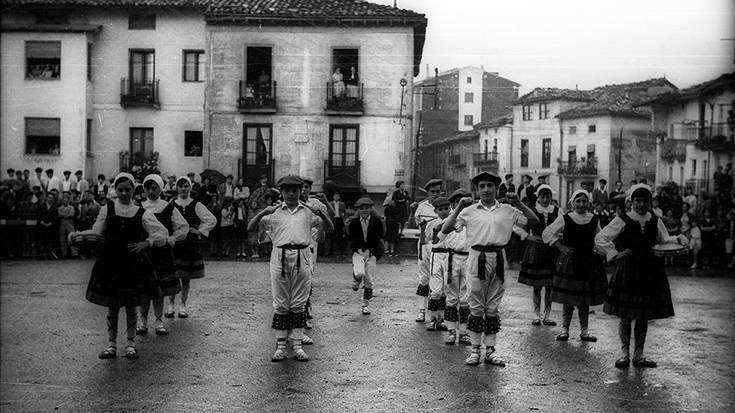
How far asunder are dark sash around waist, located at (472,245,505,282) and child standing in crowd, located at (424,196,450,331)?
2.11 metres

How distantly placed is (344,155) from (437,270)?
20.7m

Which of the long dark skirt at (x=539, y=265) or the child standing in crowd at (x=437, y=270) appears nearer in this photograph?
the child standing in crowd at (x=437, y=270)

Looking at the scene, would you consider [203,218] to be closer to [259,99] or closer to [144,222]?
[144,222]

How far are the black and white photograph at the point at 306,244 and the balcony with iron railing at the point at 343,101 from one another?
0.14 meters

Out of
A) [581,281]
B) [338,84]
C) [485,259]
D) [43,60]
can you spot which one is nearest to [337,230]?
[338,84]

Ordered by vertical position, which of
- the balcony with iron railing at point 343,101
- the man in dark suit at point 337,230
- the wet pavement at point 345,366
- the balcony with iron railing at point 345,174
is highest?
the balcony with iron railing at point 343,101

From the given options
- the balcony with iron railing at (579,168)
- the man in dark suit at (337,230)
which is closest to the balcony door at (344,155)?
the man in dark suit at (337,230)

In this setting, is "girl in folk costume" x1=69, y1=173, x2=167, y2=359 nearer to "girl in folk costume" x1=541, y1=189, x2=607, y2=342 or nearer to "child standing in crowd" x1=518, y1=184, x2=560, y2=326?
"girl in folk costume" x1=541, y1=189, x2=607, y2=342

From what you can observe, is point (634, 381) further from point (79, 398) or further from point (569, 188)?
point (569, 188)

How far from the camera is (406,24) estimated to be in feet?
102

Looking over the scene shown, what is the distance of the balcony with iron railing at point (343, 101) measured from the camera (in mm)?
31344

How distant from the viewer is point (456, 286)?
10.5 metres

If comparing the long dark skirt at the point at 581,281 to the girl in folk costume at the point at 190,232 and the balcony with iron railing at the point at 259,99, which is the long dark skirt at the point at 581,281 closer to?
the girl in folk costume at the point at 190,232

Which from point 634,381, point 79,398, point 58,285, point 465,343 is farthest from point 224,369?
point 58,285
